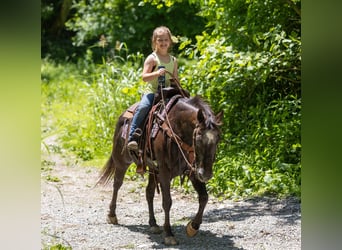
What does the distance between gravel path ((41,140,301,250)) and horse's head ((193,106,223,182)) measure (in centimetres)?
90

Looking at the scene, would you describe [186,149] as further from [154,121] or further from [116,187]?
[116,187]

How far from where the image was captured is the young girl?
474 centimetres

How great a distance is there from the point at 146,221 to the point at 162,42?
1.96 metres

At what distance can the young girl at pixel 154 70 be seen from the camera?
4.74 metres

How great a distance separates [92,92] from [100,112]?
1.89 ft

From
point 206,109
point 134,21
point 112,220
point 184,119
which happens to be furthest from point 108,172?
point 134,21

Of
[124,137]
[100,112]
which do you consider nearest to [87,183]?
[100,112]

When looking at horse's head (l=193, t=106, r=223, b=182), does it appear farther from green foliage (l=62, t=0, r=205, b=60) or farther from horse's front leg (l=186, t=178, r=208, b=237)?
green foliage (l=62, t=0, r=205, b=60)

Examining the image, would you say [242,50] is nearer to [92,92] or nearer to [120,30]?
[92,92]

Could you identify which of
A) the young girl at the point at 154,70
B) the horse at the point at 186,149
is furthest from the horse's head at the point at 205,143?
the young girl at the point at 154,70

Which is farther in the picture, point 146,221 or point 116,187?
point 146,221

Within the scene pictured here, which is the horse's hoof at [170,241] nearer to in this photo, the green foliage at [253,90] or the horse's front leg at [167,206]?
the horse's front leg at [167,206]

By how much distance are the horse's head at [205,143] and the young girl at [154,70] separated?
25.9 inches

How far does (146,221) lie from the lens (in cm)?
581
